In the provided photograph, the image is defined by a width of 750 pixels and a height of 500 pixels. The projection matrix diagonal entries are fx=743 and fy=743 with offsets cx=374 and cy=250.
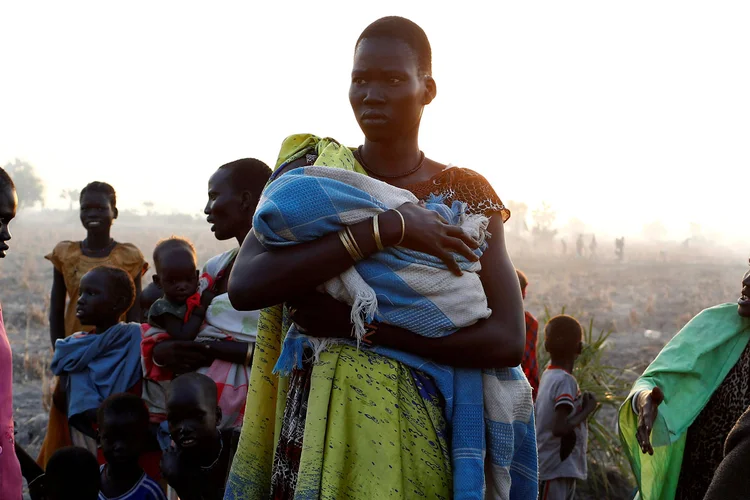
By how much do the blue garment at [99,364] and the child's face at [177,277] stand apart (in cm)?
48

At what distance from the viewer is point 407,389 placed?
6.76ft

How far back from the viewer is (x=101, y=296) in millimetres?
4129

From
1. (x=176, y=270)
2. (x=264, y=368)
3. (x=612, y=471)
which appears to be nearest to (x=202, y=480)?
(x=176, y=270)

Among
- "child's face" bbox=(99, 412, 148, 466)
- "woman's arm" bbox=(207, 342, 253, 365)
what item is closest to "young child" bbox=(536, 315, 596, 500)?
"woman's arm" bbox=(207, 342, 253, 365)

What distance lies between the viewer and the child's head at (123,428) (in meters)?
3.55

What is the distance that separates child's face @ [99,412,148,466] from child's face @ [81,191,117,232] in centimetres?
226

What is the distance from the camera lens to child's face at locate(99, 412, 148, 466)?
3.54 meters

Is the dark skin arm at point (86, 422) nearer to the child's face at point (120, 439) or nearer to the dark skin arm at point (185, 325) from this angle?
the child's face at point (120, 439)

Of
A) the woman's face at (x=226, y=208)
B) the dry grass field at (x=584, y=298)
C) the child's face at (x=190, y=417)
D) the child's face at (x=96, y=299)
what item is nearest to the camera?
the child's face at (x=190, y=417)

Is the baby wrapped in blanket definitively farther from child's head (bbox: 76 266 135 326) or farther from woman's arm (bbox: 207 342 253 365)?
child's head (bbox: 76 266 135 326)

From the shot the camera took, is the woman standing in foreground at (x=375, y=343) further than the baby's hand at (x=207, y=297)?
No

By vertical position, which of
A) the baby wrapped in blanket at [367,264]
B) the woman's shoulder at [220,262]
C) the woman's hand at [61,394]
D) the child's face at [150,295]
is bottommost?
the woman's hand at [61,394]

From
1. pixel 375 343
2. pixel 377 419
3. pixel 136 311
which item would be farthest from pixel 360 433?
pixel 136 311

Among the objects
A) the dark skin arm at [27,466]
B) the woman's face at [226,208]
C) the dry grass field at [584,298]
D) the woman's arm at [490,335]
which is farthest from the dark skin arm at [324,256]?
the dry grass field at [584,298]
